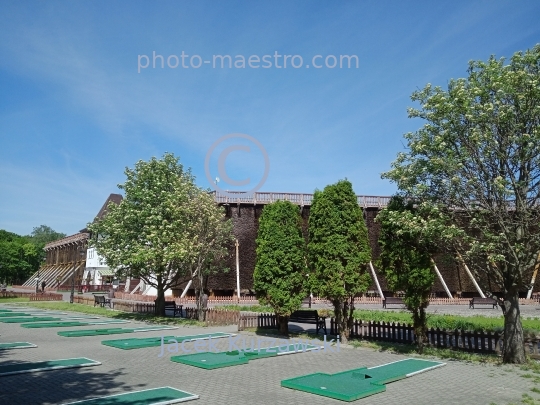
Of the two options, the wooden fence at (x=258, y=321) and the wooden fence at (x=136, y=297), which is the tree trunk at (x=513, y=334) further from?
the wooden fence at (x=136, y=297)

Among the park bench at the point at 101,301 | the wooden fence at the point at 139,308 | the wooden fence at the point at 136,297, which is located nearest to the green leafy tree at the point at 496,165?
the wooden fence at the point at 139,308

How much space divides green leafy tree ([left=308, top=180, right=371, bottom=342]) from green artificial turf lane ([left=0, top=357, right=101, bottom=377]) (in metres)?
8.34

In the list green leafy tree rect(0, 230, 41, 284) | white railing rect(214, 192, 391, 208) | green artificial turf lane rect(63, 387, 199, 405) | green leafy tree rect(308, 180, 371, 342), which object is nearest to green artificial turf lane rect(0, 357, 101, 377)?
green artificial turf lane rect(63, 387, 199, 405)

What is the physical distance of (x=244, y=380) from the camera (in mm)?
10336

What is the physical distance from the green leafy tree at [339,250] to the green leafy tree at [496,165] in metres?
3.73

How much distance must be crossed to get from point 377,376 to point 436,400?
204 centimetres

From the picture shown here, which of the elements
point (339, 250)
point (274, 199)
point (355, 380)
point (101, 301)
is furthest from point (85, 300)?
point (355, 380)

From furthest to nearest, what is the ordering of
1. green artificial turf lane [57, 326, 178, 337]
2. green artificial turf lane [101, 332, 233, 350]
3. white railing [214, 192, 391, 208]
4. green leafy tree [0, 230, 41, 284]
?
green leafy tree [0, 230, 41, 284], white railing [214, 192, 391, 208], green artificial turf lane [57, 326, 178, 337], green artificial turf lane [101, 332, 233, 350]

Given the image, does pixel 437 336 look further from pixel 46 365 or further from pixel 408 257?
pixel 46 365

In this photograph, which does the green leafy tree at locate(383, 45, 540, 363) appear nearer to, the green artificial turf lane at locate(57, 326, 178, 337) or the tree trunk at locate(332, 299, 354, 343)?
the tree trunk at locate(332, 299, 354, 343)

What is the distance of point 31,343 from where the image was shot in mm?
16094

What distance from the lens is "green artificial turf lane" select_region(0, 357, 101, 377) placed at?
1106 centimetres

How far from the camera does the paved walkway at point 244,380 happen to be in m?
8.74

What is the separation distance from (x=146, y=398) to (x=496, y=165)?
36.1ft
